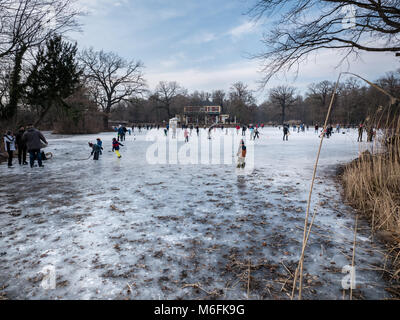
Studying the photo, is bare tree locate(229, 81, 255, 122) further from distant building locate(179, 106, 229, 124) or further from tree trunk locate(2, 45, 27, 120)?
tree trunk locate(2, 45, 27, 120)

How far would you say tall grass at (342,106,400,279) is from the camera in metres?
3.51

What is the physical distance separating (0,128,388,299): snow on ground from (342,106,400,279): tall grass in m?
0.30

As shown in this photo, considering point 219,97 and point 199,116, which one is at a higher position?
point 219,97

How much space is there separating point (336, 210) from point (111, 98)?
4880 cm

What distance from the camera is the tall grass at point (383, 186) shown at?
3.51 meters

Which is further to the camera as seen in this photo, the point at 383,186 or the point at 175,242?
the point at 383,186

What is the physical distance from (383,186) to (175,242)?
4.46 metres

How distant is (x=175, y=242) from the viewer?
335 centimetres

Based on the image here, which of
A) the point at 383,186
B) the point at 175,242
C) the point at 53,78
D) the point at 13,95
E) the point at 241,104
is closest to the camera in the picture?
the point at 175,242

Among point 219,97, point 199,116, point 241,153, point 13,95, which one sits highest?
point 219,97

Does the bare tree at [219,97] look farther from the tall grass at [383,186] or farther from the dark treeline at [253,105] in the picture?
the tall grass at [383,186]

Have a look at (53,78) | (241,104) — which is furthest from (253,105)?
(53,78)

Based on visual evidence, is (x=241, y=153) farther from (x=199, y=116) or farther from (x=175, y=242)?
(x=199, y=116)
